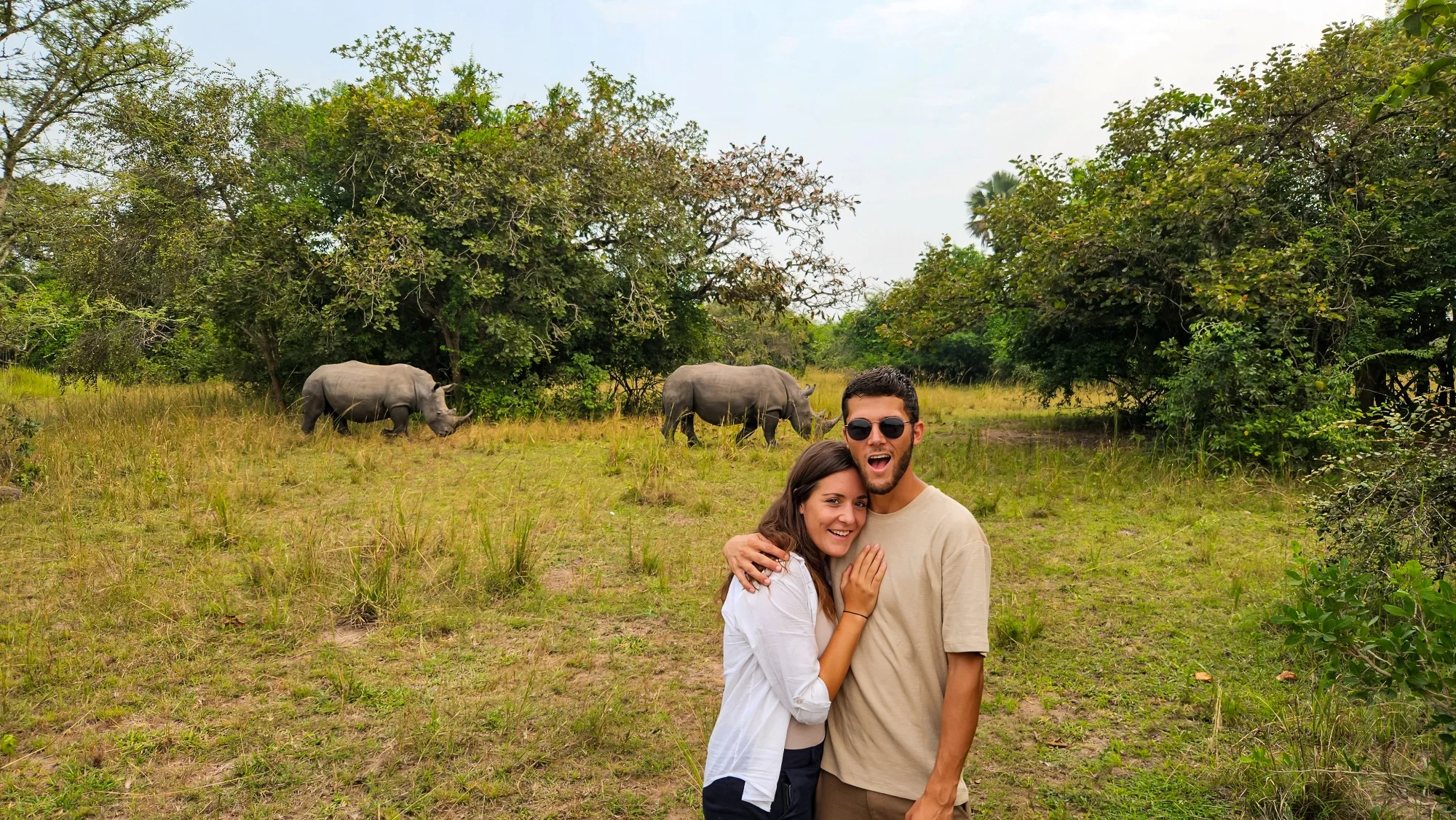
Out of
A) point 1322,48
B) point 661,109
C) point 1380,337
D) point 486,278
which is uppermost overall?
point 661,109

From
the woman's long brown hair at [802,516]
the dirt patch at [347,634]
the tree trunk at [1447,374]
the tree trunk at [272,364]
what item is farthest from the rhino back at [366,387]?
the tree trunk at [1447,374]

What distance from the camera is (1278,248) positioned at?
10305mm

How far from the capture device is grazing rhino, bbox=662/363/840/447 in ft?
42.1

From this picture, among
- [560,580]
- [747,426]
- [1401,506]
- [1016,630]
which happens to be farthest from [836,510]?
[747,426]

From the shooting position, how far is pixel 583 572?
666 centimetres

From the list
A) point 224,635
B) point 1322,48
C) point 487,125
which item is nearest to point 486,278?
point 487,125

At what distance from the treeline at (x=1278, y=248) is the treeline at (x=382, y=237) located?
787 cm

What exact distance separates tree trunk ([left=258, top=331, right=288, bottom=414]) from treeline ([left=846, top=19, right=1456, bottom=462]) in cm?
1259

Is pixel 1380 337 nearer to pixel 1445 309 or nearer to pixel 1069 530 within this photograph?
pixel 1445 309

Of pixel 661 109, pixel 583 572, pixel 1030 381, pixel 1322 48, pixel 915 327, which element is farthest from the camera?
pixel 1030 381

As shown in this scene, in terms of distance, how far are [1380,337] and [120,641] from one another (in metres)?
12.5

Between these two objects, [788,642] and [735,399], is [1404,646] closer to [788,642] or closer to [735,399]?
[788,642]

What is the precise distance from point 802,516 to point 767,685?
48 centimetres

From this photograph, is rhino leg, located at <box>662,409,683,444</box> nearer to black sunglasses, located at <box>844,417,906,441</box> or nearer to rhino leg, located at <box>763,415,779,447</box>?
rhino leg, located at <box>763,415,779,447</box>
